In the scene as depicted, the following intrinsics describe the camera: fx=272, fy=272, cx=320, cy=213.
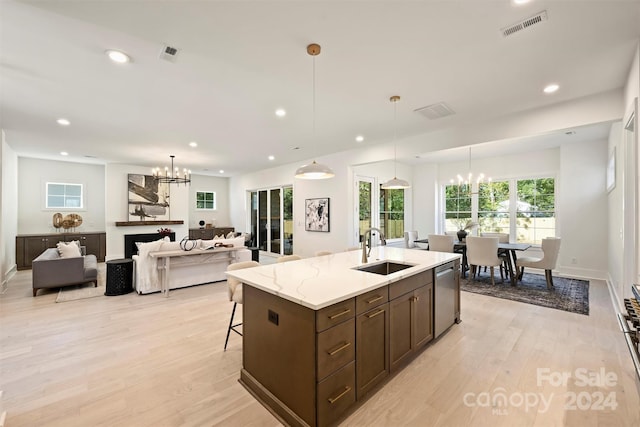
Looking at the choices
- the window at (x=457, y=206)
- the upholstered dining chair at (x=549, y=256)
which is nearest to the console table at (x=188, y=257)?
the upholstered dining chair at (x=549, y=256)

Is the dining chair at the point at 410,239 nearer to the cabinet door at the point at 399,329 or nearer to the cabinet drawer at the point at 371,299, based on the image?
the cabinet door at the point at 399,329

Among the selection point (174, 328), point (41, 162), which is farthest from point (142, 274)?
point (41, 162)

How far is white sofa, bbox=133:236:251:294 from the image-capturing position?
465 cm

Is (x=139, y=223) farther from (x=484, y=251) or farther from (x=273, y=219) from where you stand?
(x=484, y=251)

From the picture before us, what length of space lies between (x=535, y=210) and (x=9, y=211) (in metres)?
11.9

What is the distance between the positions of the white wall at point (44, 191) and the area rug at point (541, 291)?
32.0ft

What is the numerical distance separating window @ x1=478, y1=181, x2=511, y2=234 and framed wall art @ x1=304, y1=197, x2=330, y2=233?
419cm

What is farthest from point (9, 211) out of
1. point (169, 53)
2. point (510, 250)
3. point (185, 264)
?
point (510, 250)

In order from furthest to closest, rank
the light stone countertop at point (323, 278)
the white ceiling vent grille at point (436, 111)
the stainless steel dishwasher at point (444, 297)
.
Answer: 1. the white ceiling vent grille at point (436, 111)
2. the stainless steel dishwasher at point (444, 297)
3. the light stone countertop at point (323, 278)

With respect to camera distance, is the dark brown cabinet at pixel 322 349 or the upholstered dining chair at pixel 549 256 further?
→ the upholstered dining chair at pixel 549 256

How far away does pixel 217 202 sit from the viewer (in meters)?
10.6

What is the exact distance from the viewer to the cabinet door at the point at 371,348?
6.26ft

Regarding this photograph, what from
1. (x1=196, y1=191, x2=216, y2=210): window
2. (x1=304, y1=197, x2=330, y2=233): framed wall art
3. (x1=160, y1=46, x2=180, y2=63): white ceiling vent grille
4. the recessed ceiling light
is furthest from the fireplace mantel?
(x1=160, y1=46, x2=180, y2=63): white ceiling vent grille

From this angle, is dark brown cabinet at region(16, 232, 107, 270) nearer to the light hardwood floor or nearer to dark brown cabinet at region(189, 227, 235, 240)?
dark brown cabinet at region(189, 227, 235, 240)
